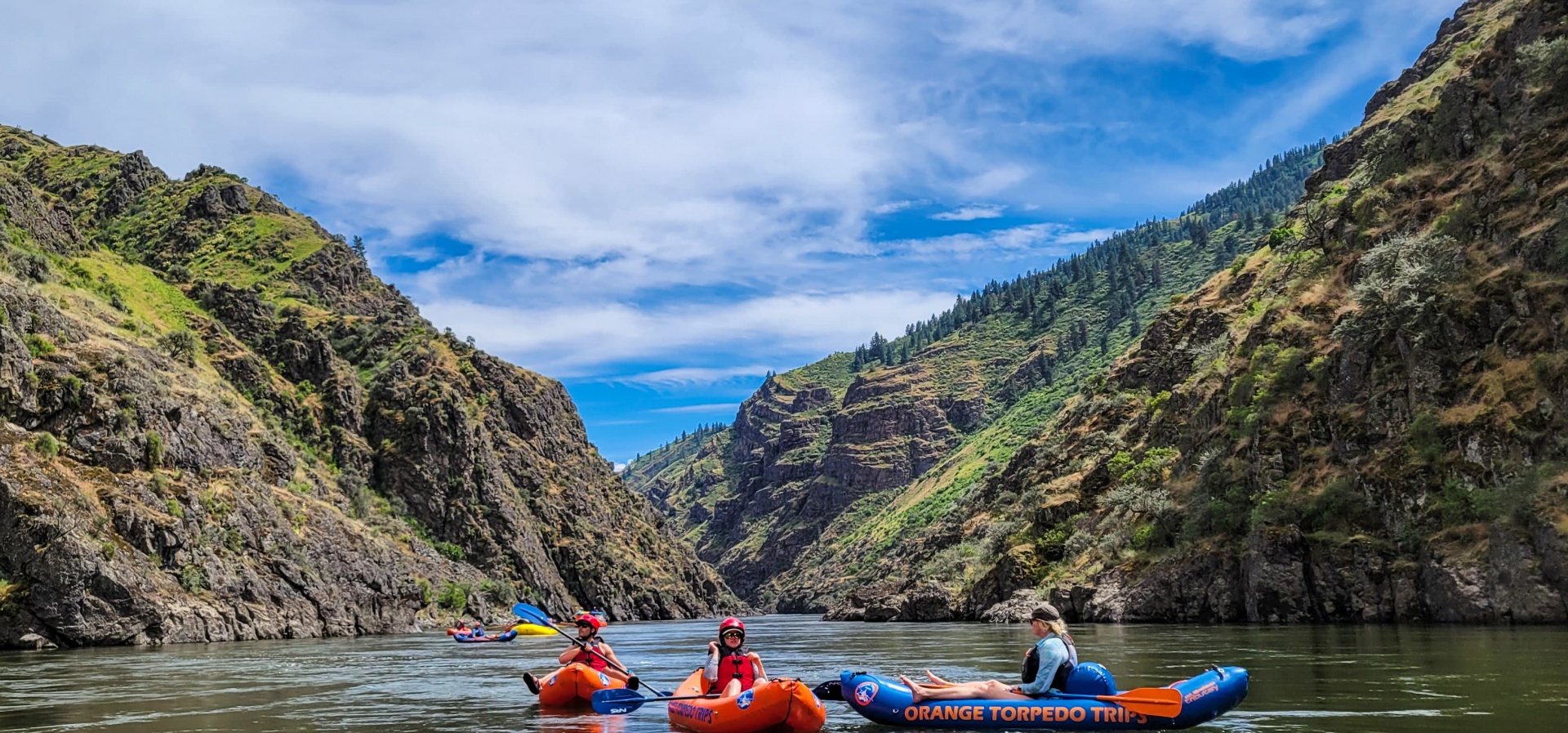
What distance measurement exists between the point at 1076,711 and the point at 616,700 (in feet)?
34.2

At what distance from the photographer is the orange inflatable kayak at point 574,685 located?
81.8ft

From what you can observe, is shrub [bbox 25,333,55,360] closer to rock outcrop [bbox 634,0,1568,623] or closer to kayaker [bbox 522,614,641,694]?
kayaker [bbox 522,614,641,694]

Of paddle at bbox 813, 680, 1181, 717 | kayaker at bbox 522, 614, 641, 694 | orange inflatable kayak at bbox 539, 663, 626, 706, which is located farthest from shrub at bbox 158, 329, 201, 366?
paddle at bbox 813, 680, 1181, 717

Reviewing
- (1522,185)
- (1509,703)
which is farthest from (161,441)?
(1522,185)

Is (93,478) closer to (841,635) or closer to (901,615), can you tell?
(841,635)

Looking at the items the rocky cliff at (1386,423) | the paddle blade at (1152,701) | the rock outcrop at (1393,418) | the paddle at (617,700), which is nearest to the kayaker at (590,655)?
the paddle at (617,700)

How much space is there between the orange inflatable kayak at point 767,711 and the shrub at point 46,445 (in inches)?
2294

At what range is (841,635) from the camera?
73312 mm

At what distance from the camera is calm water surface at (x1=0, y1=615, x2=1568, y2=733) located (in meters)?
20.7

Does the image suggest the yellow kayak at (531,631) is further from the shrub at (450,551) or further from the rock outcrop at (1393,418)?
the shrub at (450,551)

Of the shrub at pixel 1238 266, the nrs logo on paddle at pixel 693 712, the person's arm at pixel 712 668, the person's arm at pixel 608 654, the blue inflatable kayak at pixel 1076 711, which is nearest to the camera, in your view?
the blue inflatable kayak at pixel 1076 711

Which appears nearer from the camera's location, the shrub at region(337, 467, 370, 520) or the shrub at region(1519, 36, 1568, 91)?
the shrub at region(1519, 36, 1568, 91)

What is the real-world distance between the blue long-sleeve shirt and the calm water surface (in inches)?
120

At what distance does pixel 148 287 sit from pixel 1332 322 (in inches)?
4467
